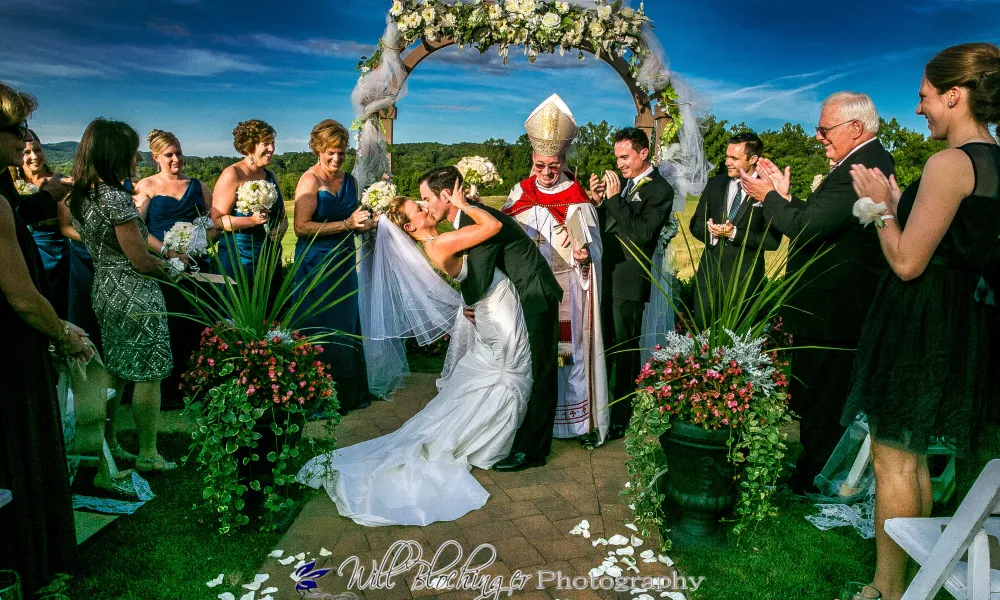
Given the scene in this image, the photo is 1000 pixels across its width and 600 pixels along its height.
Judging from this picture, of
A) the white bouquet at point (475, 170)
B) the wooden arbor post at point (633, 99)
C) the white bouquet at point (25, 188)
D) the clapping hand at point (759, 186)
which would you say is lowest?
the white bouquet at point (25, 188)

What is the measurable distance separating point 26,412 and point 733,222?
415cm

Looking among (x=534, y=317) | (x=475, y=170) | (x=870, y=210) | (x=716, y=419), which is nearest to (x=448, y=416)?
(x=534, y=317)

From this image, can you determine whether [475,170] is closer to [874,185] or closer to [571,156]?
[571,156]

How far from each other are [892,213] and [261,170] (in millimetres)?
4356

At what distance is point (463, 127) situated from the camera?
30.6 ft

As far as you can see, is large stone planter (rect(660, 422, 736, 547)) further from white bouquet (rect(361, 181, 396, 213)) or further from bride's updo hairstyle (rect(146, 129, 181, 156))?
bride's updo hairstyle (rect(146, 129, 181, 156))

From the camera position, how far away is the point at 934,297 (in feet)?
8.20

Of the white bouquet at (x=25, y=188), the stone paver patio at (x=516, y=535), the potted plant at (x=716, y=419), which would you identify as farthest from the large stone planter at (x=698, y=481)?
the white bouquet at (x=25, y=188)

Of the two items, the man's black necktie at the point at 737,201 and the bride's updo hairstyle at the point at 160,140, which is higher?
the bride's updo hairstyle at the point at 160,140

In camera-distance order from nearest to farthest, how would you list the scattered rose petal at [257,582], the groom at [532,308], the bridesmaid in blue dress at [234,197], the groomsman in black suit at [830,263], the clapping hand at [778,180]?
the scattered rose petal at [257,582] → the groomsman in black suit at [830,263] → the clapping hand at [778,180] → the groom at [532,308] → the bridesmaid in blue dress at [234,197]

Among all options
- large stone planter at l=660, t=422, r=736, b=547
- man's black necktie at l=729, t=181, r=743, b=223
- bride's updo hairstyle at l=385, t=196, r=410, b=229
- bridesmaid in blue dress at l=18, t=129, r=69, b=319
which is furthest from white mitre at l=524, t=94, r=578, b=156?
bridesmaid in blue dress at l=18, t=129, r=69, b=319

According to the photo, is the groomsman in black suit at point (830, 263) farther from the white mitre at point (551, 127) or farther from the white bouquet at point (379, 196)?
the white bouquet at point (379, 196)

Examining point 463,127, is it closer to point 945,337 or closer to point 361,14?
point 361,14

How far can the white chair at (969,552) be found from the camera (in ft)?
5.72
